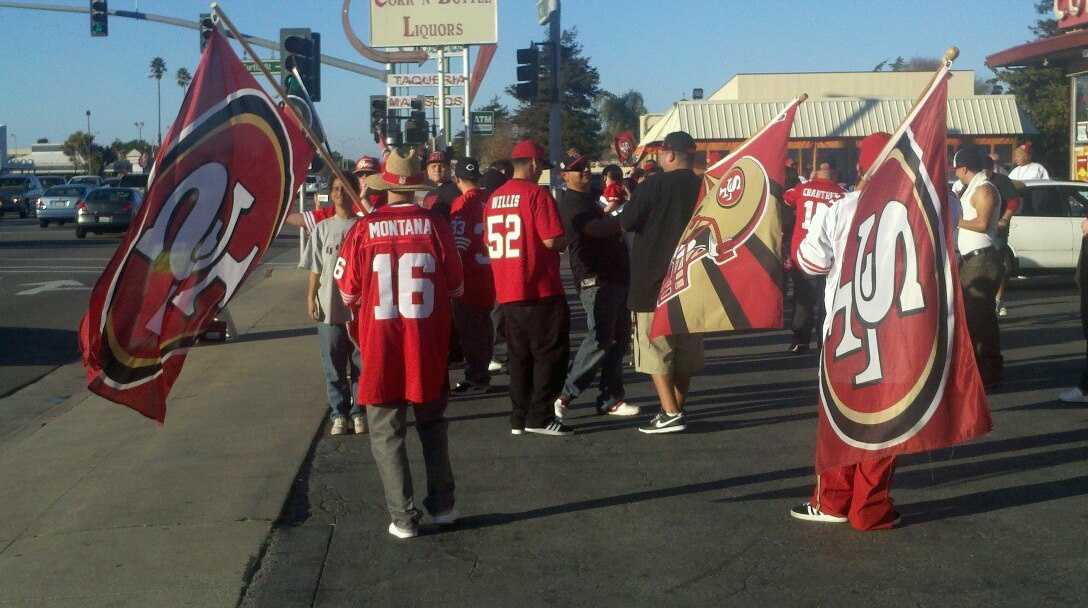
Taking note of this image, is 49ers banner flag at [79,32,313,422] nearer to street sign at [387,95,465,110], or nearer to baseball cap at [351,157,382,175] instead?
baseball cap at [351,157,382,175]

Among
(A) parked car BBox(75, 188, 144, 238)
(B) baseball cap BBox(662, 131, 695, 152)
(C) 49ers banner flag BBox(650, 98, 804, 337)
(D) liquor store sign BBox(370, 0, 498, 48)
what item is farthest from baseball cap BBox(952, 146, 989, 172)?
(D) liquor store sign BBox(370, 0, 498, 48)

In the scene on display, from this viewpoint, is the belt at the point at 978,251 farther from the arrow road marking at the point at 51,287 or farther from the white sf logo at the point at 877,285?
the arrow road marking at the point at 51,287

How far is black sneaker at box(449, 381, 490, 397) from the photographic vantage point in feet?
32.3

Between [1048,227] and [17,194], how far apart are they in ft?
143

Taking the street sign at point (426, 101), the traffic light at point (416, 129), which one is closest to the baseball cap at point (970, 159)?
the traffic light at point (416, 129)

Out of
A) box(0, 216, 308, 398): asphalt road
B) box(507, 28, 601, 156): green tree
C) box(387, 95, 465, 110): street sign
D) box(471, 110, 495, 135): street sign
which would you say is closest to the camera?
box(0, 216, 308, 398): asphalt road

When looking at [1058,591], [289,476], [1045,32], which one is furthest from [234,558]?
[1045,32]

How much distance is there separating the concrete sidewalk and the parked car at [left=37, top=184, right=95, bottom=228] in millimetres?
30058

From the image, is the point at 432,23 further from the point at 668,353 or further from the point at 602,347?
the point at 668,353

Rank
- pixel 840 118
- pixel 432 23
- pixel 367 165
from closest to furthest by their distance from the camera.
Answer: pixel 367 165 < pixel 432 23 < pixel 840 118

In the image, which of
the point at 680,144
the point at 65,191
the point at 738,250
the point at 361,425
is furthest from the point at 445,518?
the point at 65,191

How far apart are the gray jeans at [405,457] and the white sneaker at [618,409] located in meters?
3.04

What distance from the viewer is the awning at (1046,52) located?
2292cm

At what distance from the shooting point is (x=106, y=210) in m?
32.7
